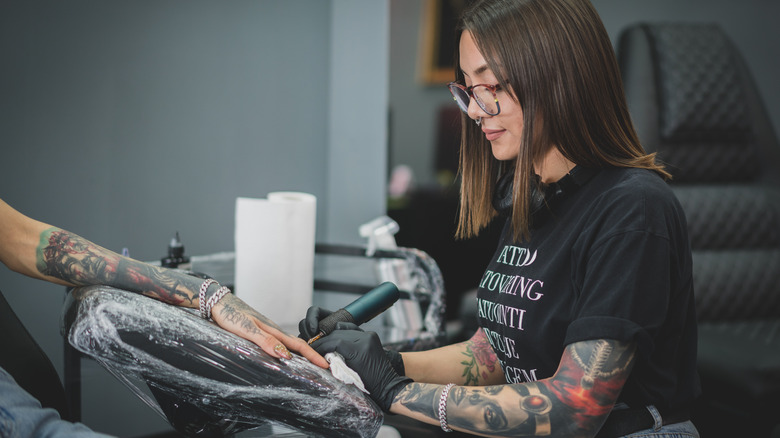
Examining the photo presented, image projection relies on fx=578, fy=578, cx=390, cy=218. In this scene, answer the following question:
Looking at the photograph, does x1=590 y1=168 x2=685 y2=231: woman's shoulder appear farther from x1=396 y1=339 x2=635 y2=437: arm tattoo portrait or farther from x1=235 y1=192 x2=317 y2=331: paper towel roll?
x1=235 y1=192 x2=317 y2=331: paper towel roll

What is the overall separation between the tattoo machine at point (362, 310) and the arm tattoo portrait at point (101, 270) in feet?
0.73

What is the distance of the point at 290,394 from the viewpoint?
827mm

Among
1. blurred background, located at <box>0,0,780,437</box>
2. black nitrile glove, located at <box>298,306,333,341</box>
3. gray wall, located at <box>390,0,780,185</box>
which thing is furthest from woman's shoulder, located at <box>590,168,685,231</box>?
gray wall, located at <box>390,0,780,185</box>

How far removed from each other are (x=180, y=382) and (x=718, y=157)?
6.36ft

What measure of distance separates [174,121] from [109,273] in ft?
2.96

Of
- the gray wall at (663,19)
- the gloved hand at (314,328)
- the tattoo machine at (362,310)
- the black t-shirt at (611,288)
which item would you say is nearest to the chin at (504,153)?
the black t-shirt at (611,288)

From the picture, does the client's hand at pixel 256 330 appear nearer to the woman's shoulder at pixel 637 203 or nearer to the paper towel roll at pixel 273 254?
the paper towel roll at pixel 273 254

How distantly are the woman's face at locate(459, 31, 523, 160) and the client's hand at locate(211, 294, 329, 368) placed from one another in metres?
0.49

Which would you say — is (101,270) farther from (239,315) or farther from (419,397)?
(419,397)

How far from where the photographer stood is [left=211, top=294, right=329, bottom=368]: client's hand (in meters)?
0.88

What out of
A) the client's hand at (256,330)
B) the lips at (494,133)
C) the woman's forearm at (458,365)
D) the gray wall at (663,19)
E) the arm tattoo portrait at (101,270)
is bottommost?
the woman's forearm at (458,365)

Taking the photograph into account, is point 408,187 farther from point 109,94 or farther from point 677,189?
point 109,94

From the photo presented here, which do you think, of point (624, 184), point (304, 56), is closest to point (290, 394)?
point (624, 184)

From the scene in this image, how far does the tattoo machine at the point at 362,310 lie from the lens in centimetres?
98
